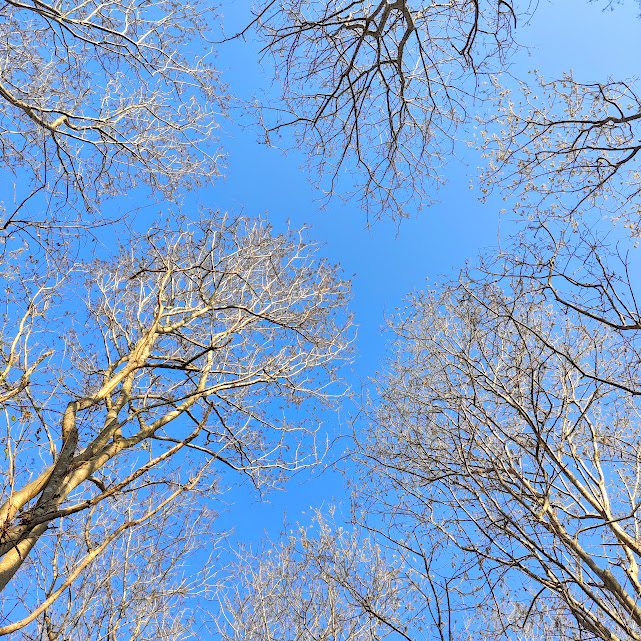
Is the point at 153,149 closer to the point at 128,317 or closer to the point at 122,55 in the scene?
the point at 122,55

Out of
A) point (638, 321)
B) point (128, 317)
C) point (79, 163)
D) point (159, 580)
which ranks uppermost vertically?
point (79, 163)

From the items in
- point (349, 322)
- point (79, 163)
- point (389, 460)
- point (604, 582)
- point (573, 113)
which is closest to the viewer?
point (604, 582)

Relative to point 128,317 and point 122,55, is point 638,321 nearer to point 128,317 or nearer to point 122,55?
point 122,55

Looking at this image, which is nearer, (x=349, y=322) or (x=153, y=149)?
(x=153, y=149)

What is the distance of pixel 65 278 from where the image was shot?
537cm

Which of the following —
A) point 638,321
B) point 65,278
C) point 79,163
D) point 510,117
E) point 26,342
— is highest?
point 510,117

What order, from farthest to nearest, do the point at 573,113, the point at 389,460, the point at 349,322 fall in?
the point at 349,322 → the point at 389,460 → the point at 573,113

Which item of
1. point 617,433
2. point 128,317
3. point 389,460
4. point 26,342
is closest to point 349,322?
point 389,460

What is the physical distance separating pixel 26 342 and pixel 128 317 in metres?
2.69

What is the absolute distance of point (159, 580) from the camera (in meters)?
6.09

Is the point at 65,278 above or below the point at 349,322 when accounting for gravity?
below

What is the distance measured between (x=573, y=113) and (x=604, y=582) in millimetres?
4140

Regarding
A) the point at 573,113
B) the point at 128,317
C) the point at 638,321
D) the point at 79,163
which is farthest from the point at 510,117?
the point at 128,317

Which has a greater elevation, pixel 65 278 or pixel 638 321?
pixel 65 278
